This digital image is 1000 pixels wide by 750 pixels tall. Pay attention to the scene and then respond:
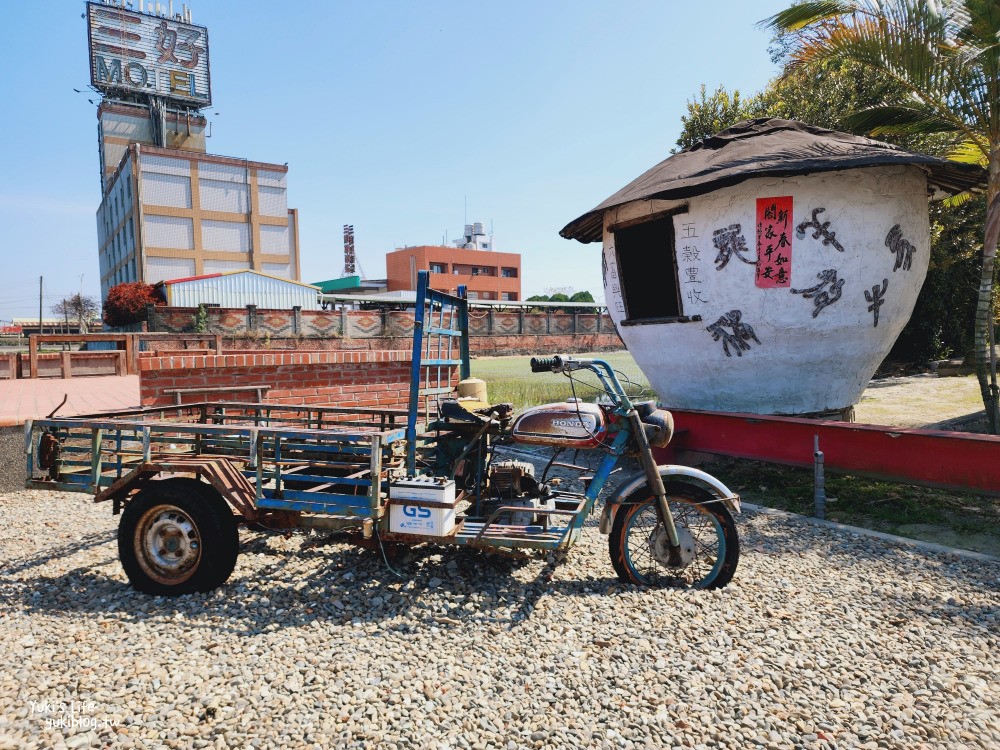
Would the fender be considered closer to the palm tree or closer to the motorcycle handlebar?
the motorcycle handlebar

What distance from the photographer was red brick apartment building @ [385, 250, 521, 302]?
57.7 metres

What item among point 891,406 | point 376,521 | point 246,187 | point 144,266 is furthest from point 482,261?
point 376,521

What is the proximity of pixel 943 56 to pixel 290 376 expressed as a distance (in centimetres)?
897

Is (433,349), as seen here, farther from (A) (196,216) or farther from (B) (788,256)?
(A) (196,216)

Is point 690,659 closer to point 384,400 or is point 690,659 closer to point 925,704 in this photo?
point 925,704

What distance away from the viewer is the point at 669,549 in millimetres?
3736

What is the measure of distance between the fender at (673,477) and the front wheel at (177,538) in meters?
2.22

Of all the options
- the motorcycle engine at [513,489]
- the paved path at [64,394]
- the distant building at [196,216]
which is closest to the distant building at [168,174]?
the distant building at [196,216]

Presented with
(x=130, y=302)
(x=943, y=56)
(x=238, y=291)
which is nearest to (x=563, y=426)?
(x=943, y=56)

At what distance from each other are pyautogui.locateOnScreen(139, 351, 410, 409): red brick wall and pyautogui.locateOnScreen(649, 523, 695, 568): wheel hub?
16.1 ft

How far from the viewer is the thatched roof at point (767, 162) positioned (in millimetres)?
6039

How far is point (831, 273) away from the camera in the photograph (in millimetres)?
6395

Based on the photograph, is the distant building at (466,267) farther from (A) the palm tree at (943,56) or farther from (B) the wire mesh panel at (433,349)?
(B) the wire mesh panel at (433,349)

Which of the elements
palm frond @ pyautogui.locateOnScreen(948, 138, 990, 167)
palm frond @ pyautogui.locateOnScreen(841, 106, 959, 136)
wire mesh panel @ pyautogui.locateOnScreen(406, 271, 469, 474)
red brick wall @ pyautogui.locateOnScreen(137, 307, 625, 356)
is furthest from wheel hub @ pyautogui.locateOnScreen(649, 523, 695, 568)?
red brick wall @ pyautogui.locateOnScreen(137, 307, 625, 356)
